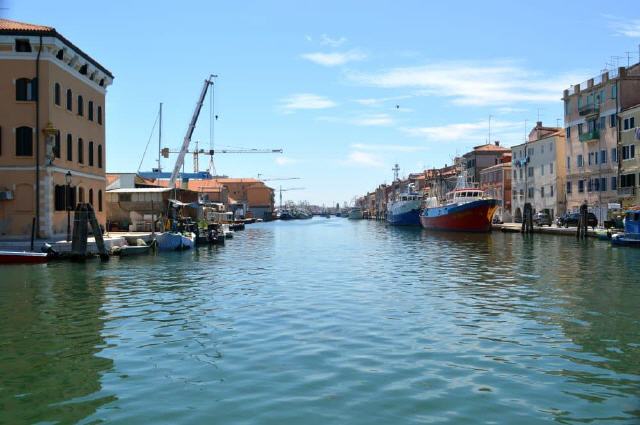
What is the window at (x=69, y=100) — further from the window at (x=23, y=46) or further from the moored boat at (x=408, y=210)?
the moored boat at (x=408, y=210)

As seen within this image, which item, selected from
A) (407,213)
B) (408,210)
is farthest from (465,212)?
(407,213)

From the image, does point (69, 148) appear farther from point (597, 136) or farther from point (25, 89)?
point (597, 136)

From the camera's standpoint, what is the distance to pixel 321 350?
12836 mm

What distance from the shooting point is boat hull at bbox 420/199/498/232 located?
74812mm

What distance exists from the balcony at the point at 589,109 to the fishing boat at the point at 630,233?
22.8 m

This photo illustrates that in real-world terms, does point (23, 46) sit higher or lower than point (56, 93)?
higher

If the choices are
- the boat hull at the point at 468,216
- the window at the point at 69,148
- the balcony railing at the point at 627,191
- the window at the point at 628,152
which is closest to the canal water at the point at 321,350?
the window at the point at 69,148

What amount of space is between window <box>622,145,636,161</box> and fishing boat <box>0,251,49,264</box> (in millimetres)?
52472

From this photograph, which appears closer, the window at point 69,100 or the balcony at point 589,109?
the window at point 69,100

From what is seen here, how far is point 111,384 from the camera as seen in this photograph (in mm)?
10492

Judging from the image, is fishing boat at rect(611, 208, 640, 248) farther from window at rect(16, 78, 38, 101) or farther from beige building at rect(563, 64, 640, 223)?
window at rect(16, 78, 38, 101)

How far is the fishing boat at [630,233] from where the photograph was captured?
44.7 metres

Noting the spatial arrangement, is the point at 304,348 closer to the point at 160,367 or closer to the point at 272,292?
the point at 160,367

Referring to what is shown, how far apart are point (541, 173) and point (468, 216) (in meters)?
14.1
